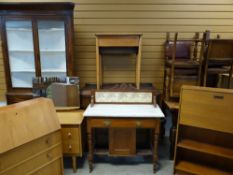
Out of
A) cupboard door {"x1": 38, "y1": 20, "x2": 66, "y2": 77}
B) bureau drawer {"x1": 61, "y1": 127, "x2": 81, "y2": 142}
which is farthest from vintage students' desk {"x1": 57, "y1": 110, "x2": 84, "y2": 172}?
cupboard door {"x1": 38, "y1": 20, "x2": 66, "y2": 77}

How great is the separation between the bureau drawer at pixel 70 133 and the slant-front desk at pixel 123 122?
0.42 feet

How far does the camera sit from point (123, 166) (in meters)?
2.47

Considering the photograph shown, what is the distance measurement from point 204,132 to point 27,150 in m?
1.84

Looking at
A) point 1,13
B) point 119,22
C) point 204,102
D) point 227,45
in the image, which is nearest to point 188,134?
point 204,102

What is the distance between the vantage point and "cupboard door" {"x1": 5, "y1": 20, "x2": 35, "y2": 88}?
262 centimetres

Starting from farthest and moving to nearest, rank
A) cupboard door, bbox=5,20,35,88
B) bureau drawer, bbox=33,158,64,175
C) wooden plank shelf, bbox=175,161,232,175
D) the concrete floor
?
cupboard door, bbox=5,20,35,88
the concrete floor
wooden plank shelf, bbox=175,161,232,175
bureau drawer, bbox=33,158,64,175

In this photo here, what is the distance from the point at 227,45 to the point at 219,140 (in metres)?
1.13

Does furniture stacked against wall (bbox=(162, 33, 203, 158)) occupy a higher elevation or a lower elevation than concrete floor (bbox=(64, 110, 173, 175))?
higher

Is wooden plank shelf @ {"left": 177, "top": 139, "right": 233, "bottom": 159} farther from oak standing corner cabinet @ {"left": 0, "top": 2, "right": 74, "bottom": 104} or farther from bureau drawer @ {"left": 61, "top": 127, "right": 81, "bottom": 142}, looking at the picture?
oak standing corner cabinet @ {"left": 0, "top": 2, "right": 74, "bottom": 104}

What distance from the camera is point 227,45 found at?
7.82 feet

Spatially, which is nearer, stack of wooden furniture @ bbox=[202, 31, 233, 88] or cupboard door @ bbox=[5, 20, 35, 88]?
stack of wooden furniture @ bbox=[202, 31, 233, 88]

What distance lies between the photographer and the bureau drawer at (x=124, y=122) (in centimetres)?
219

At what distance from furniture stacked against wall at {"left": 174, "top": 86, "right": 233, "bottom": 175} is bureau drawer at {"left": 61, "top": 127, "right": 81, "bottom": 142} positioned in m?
1.13

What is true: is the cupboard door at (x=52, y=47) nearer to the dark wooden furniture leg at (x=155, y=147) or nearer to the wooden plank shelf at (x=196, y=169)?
the dark wooden furniture leg at (x=155, y=147)
